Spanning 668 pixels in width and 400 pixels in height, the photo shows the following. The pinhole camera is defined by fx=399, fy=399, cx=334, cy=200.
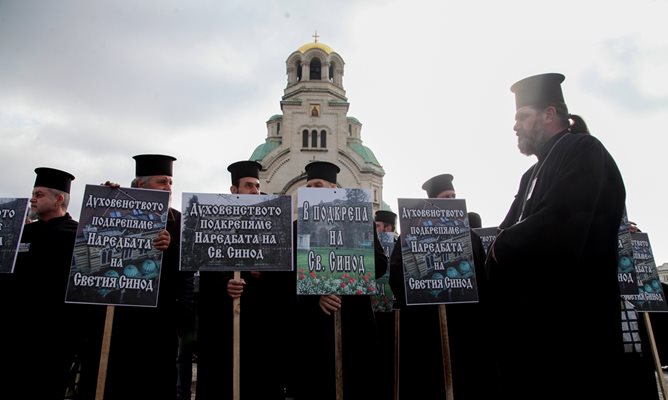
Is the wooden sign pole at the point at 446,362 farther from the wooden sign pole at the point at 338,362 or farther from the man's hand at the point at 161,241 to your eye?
the man's hand at the point at 161,241

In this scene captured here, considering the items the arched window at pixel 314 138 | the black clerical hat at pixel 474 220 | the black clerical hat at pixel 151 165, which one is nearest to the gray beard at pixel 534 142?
the black clerical hat at pixel 151 165

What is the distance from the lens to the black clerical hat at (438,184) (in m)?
5.85

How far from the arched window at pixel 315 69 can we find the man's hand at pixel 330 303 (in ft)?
106

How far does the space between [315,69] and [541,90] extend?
33848 mm

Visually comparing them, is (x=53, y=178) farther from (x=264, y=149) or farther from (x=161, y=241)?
(x=264, y=149)

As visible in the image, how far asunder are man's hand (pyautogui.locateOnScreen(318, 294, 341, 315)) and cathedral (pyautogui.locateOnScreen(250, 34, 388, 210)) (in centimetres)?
2561

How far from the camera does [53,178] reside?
456 centimetres

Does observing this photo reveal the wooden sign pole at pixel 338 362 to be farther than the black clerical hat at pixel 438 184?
No

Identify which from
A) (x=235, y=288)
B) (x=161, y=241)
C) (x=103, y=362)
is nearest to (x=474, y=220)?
(x=235, y=288)

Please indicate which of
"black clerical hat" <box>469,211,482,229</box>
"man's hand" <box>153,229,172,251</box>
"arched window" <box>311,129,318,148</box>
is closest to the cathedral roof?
"arched window" <box>311,129,318,148</box>

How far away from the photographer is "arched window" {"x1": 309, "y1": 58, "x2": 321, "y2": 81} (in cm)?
3459

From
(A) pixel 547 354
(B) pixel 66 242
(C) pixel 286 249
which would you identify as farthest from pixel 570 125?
(B) pixel 66 242

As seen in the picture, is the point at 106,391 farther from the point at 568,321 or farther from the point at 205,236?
the point at 568,321

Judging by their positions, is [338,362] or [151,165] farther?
[151,165]
